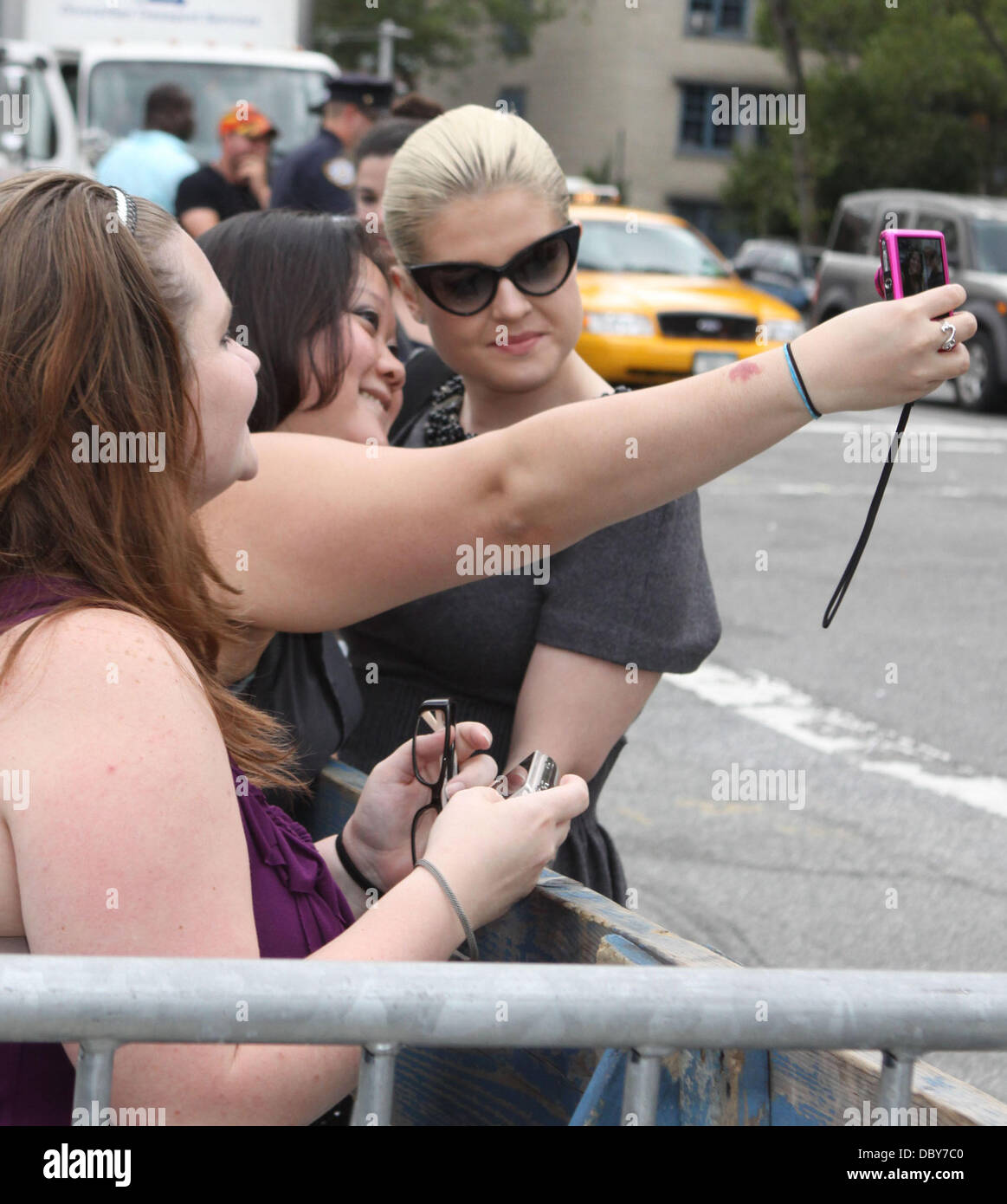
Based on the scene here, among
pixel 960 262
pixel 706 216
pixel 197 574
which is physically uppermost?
pixel 706 216

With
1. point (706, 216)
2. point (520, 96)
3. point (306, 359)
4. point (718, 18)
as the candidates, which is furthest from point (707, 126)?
point (306, 359)

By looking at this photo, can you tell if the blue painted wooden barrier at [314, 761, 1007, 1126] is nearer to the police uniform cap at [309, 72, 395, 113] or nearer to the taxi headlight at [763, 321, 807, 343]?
the police uniform cap at [309, 72, 395, 113]

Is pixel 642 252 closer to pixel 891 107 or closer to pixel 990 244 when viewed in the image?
pixel 990 244

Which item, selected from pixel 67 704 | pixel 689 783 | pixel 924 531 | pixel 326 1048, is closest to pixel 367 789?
pixel 326 1048

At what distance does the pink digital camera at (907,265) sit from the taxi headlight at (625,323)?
1373 cm

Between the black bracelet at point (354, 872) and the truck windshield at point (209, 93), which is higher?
the truck windshield at point (209, 93)

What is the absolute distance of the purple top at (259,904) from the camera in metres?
1.54

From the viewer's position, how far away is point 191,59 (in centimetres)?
1480

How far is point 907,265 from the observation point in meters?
1.85

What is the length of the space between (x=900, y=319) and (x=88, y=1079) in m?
1.12

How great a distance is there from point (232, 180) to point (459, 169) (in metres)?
6.57

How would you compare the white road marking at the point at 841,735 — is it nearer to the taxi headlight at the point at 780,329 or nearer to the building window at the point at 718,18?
the taxi headlight at the point at 780,329

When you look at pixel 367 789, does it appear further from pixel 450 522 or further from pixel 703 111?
pixel 703 111

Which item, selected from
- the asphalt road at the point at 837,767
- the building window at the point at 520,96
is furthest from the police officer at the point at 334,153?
the building window at the point at 520,96
